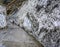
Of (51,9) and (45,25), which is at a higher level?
(51,9)

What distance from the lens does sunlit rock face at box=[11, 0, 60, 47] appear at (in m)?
1.08

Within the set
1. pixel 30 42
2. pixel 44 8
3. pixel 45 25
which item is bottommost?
pixel 30 42

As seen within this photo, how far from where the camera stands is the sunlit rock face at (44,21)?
3.55 ft

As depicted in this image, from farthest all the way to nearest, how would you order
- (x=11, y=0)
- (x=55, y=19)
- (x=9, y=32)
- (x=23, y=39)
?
(x=11, y=0)
(x=9, y=32)
(x=23, y=39)
(x=55, y=19)

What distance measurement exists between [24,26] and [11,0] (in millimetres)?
671

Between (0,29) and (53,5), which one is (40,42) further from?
(0,29)

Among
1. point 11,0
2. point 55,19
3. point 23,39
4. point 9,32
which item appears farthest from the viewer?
point 11,0

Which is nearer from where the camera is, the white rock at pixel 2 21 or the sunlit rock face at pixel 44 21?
the sunlit rock face at pixel 44 21

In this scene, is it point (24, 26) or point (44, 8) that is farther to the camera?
point (24, 26)

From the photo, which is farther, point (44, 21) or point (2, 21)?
point (2, 21)

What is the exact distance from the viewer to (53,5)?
3.85ft

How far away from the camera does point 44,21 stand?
1.17 meters

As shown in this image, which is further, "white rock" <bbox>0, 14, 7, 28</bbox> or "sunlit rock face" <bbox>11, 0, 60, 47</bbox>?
"white rock" <bbox>0, 14, 7, 28</bbox>

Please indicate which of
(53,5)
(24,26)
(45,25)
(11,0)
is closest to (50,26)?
(45,25)
